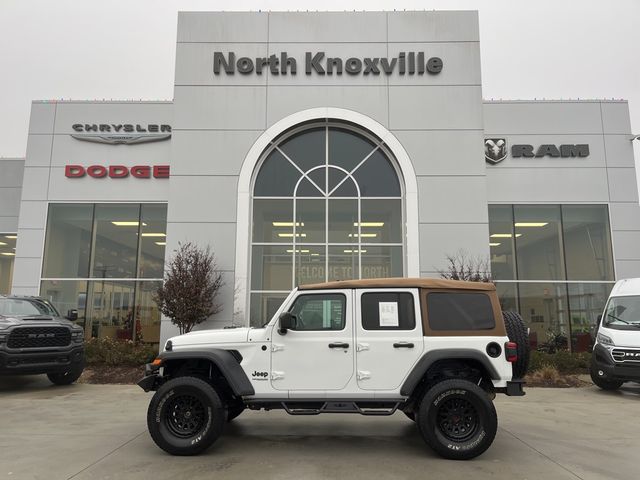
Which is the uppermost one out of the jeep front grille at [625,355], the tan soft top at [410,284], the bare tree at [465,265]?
the bare tree at [465,265]

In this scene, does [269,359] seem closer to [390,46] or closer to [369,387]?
[369,387]

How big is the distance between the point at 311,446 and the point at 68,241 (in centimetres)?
1309

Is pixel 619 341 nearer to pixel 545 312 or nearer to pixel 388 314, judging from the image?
pixel 545 312

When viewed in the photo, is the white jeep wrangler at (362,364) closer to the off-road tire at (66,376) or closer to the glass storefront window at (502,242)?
the off-road tire at (66,376)

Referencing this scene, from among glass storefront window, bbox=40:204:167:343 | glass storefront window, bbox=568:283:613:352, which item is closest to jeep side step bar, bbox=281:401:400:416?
glass storefront window, bbox=40:204:167:343

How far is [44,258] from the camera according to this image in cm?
1543

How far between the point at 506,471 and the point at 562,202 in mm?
12820

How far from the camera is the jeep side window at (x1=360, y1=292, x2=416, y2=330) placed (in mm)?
5773

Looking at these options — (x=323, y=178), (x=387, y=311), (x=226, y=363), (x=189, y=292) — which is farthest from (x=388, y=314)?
(x=323, y=178)

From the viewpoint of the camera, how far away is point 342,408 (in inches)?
221

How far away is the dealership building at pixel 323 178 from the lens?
1330 cm

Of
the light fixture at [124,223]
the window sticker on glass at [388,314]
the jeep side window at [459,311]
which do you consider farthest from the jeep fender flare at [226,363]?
the light fixture at [124,223]

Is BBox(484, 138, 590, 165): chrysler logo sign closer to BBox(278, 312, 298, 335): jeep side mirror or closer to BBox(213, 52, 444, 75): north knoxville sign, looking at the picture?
BBox(213, 52, 444, 75): north knoxville sign

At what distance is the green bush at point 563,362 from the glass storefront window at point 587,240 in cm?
406
